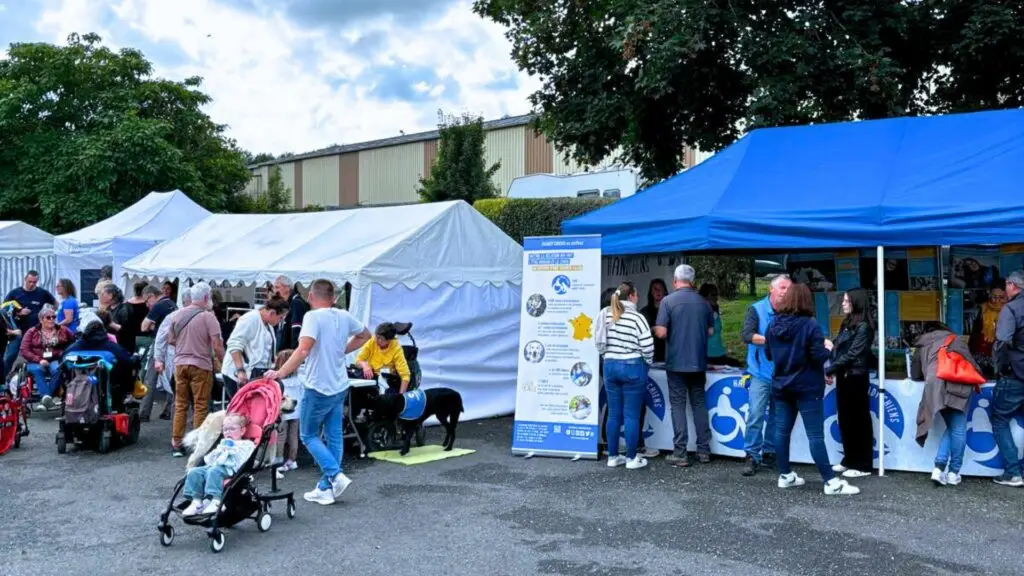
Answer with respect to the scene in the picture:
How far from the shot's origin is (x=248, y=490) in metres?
5.75

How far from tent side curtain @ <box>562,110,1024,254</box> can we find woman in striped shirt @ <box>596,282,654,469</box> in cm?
94

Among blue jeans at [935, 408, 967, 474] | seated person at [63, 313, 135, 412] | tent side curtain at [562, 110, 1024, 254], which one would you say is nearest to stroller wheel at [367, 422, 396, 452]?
seated person at [63, 313, 135, 412]

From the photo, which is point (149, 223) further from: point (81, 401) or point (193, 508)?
point (193, 508)

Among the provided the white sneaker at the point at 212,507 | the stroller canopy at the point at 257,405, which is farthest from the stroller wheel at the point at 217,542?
the stroller canopy at the point at 257,405

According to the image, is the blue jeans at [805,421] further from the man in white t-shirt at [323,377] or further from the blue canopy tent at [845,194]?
the man in white t-shirt at [323,377]

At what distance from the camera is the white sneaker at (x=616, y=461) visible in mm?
7914

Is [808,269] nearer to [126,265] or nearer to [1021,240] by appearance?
[1021,240]

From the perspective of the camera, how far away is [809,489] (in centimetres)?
698

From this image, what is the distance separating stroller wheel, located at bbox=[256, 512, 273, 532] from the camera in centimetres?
582

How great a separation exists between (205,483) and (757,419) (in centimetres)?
448

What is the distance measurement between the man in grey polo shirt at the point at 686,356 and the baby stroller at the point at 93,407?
525 centimetres

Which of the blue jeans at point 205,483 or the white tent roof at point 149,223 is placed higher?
the white tent roof at point 149,223

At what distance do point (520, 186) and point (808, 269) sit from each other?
45.9 ft

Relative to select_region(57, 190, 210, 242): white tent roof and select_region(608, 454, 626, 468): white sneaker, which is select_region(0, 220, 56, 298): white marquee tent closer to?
select_region(57, 190, 210, 242): white tent roof
